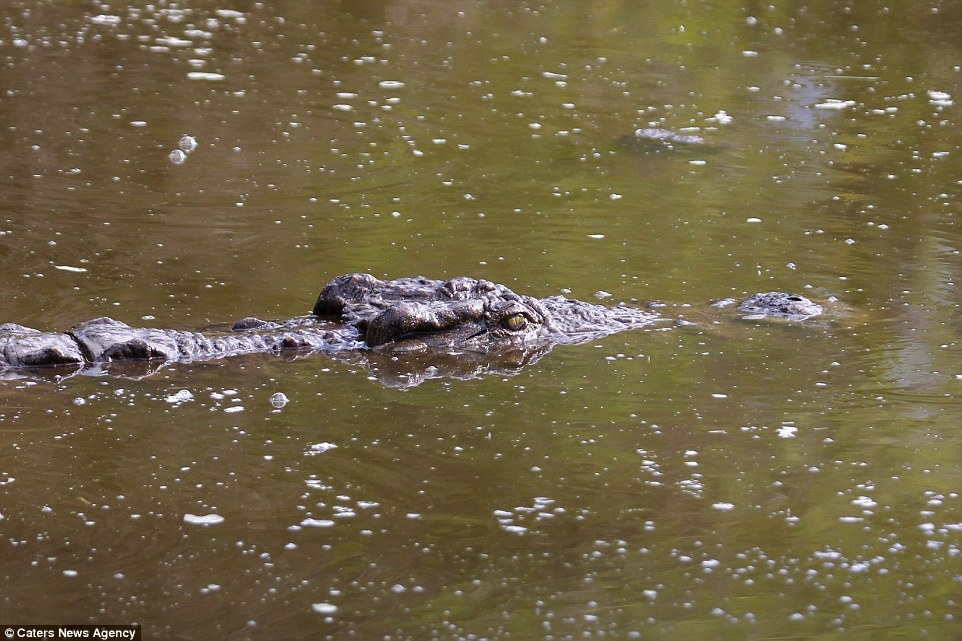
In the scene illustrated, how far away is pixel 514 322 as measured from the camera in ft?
22.1

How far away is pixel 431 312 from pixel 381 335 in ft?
0.94

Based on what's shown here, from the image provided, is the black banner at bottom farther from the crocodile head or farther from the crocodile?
the crocodile head

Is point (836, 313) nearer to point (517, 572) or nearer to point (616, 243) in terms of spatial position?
point (616, 243)

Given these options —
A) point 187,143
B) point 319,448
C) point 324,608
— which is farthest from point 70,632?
point 187,143

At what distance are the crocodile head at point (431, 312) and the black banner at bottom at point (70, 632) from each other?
2.73 metres

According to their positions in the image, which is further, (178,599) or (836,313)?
(836,313)

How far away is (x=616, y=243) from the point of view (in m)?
8.83

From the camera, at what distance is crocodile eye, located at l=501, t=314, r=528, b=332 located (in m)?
6.71

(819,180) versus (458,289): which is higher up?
(458,289)

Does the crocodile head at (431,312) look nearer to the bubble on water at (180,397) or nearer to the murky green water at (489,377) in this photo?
the murky green water at (489,377)

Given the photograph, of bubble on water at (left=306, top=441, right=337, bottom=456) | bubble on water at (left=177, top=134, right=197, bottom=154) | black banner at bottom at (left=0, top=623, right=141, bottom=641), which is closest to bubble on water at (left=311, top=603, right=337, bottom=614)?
black banner at bottom at (left=0, top=623, right=141, bottom=641)

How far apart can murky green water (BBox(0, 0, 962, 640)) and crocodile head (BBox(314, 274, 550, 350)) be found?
0.28 meters

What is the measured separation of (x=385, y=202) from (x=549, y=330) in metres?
3.02

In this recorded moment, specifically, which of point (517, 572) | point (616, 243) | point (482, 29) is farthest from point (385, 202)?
point (482, 29)
